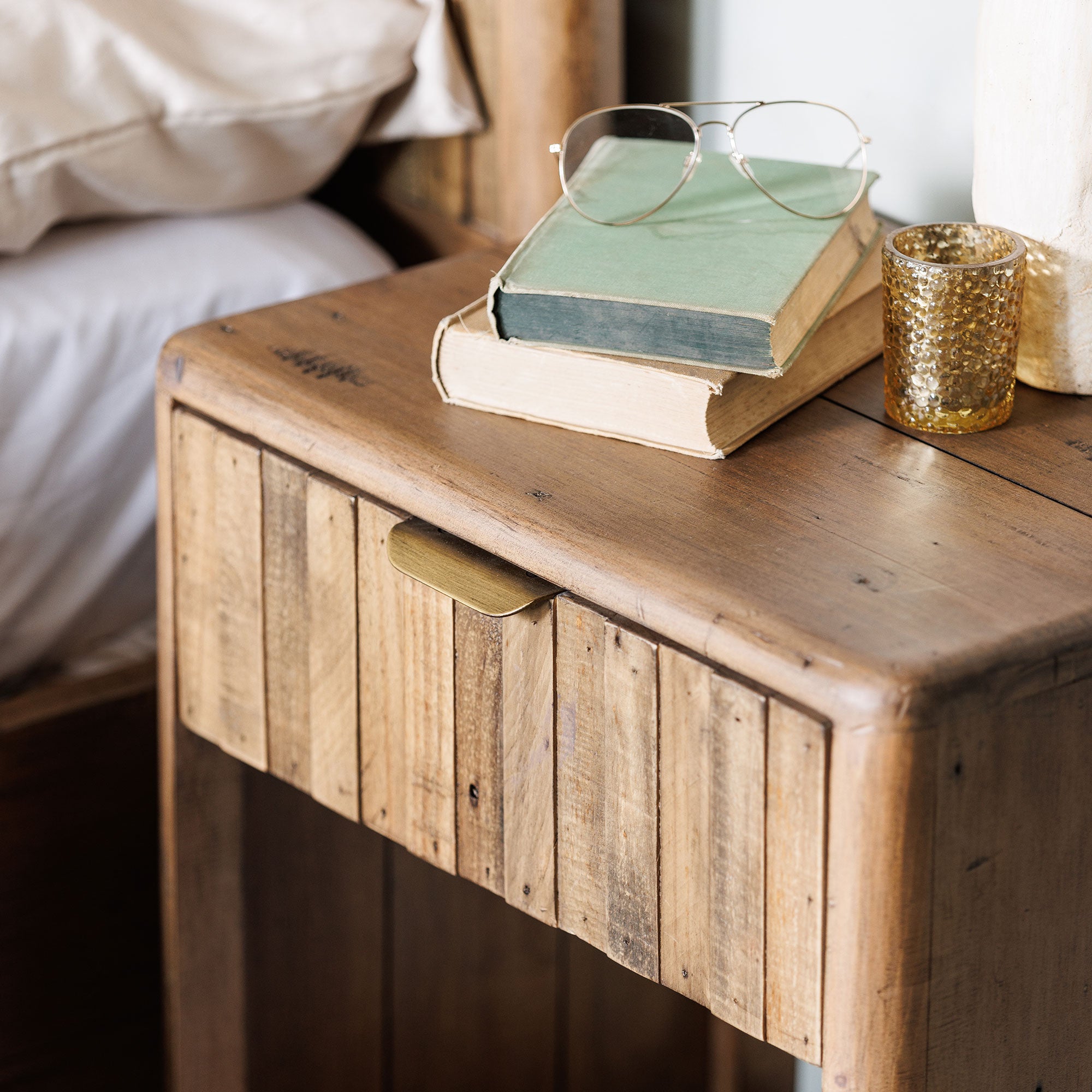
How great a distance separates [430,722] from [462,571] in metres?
0.09

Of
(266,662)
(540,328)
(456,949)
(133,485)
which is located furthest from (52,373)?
(456,949)

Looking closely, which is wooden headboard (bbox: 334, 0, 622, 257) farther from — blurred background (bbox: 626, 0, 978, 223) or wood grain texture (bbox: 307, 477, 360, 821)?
wood grain texture (bbox: 307, 477, 360, 821)

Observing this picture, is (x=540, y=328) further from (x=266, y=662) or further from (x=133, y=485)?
(x=133, y=485)

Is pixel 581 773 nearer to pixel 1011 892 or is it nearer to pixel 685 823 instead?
pixel 685 823

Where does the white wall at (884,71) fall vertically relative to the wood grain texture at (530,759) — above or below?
above

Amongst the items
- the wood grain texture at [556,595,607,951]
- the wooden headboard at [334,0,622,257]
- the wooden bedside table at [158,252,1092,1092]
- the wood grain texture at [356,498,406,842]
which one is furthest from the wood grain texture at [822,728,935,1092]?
the wooden headboard at [334,0,622,257]

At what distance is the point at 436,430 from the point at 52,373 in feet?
1.19

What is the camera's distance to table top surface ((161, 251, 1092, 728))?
48cm

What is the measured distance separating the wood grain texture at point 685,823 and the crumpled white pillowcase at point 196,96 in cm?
55

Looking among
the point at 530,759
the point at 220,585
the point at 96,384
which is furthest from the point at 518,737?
the point at 96,384

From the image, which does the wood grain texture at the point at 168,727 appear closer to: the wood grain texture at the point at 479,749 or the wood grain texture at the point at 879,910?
the wood grain texture at the point at 479,749

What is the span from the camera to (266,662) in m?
0.73

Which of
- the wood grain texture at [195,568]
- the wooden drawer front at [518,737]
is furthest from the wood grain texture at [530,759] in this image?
the wood grain texture at [195,568]

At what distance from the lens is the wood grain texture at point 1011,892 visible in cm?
48
